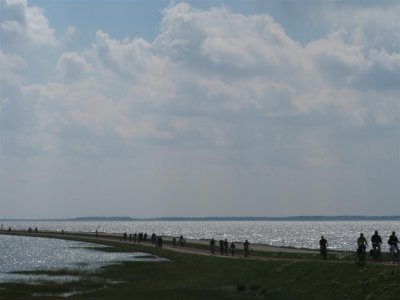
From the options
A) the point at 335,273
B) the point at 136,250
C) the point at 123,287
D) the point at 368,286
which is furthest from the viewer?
the point at 136,250

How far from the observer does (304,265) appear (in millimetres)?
43094

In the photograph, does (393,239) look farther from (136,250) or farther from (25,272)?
(136,250)

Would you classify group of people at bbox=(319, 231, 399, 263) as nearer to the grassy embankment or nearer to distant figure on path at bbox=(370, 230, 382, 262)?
distant figure on path at bbox=(370, 230, 382, 262)

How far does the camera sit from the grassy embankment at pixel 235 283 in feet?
112

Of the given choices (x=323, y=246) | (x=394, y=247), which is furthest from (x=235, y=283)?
(x=394, y=247)

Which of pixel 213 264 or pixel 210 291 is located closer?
pixel 210 291

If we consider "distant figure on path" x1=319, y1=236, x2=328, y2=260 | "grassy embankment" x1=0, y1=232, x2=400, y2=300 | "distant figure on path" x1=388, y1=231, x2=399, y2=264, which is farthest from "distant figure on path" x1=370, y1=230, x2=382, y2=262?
"distant figure on path" x1=319, y1=236, x2=328, y2=260

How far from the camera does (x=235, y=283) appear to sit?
47.4 m

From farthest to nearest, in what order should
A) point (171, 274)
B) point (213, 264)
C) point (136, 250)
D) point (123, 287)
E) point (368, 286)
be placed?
1. point (136, 250)
2. point (213, 264)
3. point (171, 274)
4. point (123, 287)
5. point (368, 286)

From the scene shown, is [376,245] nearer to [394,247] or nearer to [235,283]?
[394,247]

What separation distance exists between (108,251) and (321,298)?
65.0m

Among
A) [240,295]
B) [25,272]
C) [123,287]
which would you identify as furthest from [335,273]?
[25,272]

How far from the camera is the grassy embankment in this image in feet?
112

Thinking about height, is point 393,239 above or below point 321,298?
above
